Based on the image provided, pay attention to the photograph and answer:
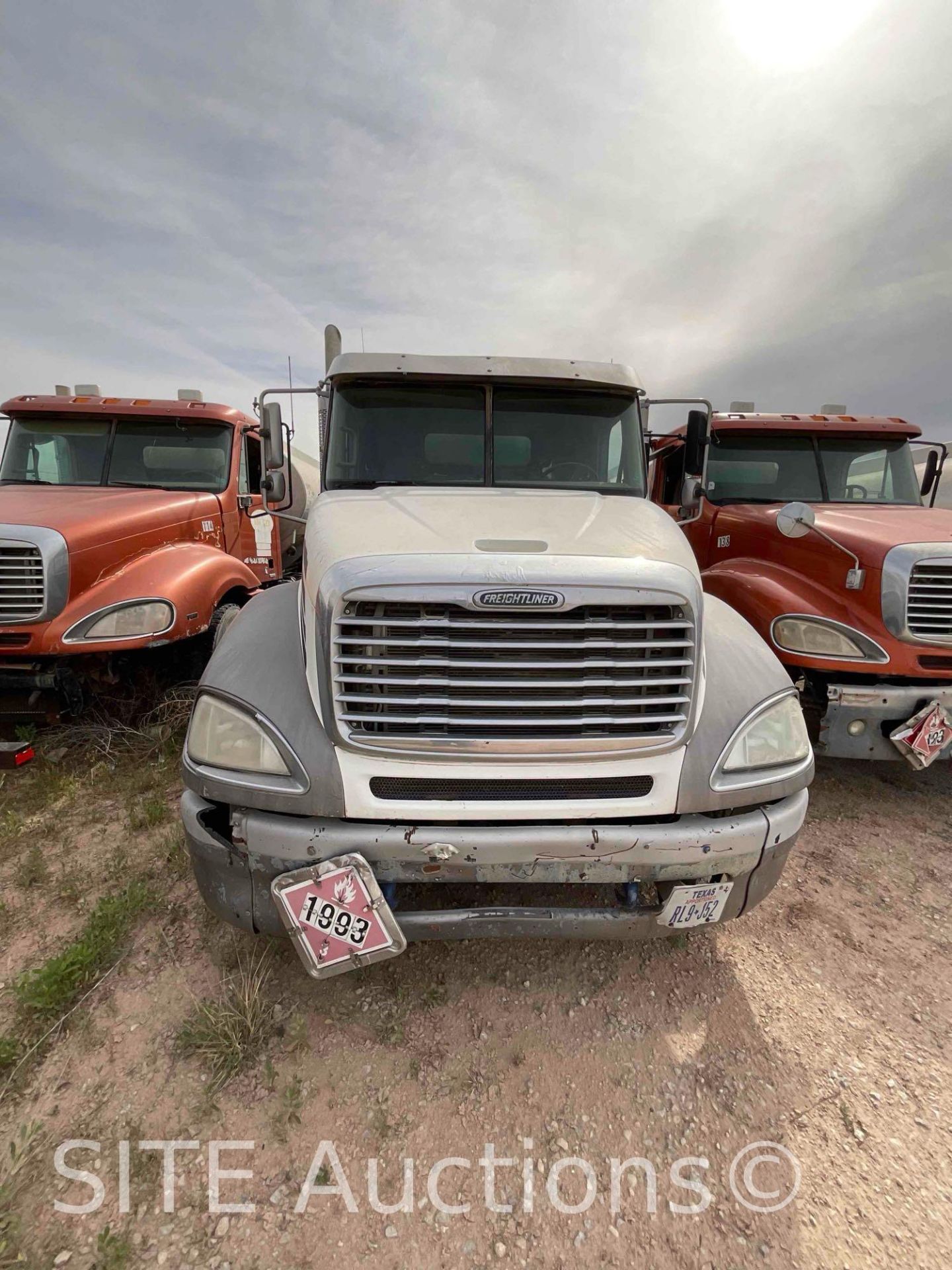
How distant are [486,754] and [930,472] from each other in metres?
5.95

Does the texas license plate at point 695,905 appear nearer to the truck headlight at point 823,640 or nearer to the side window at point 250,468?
the truck headlight at point 823,640

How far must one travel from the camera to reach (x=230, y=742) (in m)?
2.04

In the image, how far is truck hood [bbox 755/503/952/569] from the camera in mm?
3759

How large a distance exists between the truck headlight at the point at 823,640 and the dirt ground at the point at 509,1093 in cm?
143

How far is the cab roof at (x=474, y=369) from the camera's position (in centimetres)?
342

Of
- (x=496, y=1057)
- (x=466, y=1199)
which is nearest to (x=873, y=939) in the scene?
(x=496, y=1057)

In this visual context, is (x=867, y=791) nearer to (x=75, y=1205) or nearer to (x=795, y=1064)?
(x=795, y=1064)

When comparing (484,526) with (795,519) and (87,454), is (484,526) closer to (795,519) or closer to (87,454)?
(795,519)

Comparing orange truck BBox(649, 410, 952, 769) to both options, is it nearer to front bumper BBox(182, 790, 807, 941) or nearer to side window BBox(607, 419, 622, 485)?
side window BBox(607, 419, 622, 485)

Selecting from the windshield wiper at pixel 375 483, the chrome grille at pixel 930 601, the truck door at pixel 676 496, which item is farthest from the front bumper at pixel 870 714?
the windshield wiper at pixel 375 483

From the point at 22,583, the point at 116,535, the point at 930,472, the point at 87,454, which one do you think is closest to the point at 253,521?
the point at 87,454

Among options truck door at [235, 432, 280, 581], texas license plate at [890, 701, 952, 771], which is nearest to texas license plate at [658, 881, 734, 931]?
texas license plate at [890, 701, 952, 771]

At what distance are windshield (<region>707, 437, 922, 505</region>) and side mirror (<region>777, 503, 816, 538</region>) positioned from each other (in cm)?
183

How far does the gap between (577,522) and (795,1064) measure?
2.24 meters
